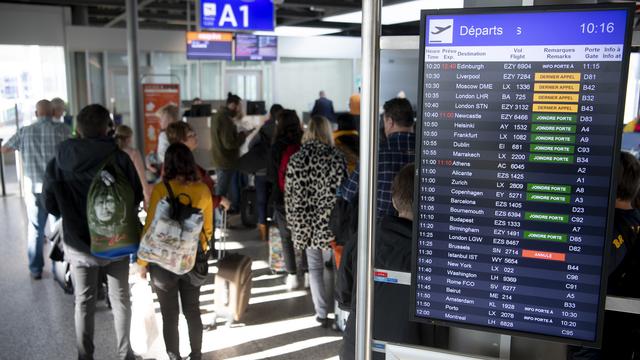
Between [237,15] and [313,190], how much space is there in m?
4.04

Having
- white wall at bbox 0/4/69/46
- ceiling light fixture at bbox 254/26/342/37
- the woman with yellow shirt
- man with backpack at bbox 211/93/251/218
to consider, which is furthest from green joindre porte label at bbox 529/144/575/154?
ceiling light fixture at bbox 254/26/342/37

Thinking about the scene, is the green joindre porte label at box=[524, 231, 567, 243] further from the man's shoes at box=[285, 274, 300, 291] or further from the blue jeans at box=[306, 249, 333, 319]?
the man's shoes at box=[285, 274, 300, 291]

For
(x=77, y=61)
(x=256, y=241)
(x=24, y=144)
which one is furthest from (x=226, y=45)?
(x=24, y=144)

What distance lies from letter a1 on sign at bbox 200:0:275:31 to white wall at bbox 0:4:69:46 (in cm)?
662

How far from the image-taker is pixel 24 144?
18.8ft

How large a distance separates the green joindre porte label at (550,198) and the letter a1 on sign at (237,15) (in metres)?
6.61

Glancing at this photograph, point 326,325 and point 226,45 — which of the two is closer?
point 326,325

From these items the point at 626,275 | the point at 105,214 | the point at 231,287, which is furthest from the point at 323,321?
the point at 626,275

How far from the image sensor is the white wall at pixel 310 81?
58.6 ft

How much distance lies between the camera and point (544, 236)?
1.66 metres

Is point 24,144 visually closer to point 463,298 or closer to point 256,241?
point 256,241

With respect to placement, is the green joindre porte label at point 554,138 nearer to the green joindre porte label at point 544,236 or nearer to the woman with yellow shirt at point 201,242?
the green joindre porte label at point 544,236

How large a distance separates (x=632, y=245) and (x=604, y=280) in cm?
90

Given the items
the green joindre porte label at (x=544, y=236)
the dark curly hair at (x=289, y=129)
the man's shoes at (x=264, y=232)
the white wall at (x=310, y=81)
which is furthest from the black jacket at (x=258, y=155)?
the white wall at (x=310, y=81)
